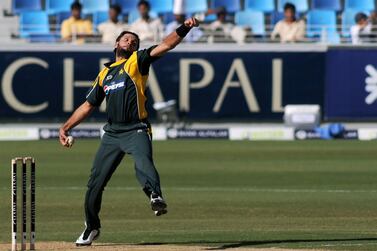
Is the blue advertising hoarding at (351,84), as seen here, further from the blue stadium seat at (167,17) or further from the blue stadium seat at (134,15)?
the blue stadium seat at (134,15)

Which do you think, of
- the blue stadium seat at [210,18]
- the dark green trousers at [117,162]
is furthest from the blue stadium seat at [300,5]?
the dark green trousers at [117,162]

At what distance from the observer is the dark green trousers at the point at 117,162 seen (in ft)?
32.0

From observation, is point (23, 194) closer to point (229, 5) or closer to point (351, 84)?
point (351, 84)

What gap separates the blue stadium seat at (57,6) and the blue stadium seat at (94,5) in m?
0.37

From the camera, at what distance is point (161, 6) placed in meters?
27.3

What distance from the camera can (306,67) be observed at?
25844 mm

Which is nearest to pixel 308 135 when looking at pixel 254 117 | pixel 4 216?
pixel 254 117

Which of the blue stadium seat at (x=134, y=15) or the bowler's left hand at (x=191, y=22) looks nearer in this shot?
the bowler's left hand at (x=191, y=22)

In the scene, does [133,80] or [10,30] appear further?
[10,30]

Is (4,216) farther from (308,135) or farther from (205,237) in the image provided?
(308,135)

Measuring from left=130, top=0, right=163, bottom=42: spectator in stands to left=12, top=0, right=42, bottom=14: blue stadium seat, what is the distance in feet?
9.38

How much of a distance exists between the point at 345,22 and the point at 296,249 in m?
17.4

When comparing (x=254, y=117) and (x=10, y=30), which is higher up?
(x=10, y=30)

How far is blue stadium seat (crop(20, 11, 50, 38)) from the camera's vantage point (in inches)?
1044
